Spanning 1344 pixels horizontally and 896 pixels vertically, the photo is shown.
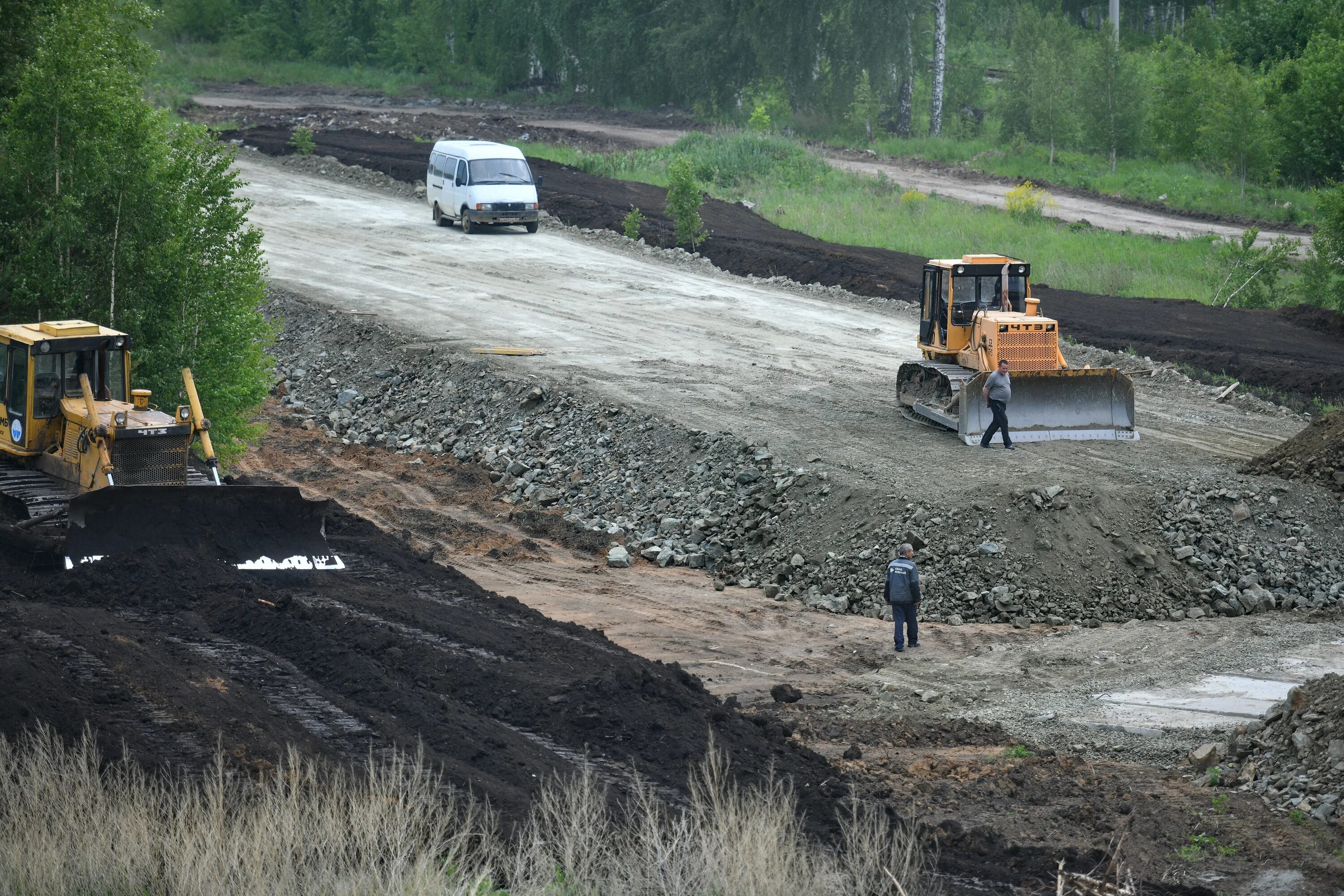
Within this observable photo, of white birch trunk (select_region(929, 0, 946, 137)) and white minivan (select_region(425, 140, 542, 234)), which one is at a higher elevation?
white birch trunk (select_region(929, 0, 946, 137))

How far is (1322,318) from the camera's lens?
27.6 meters

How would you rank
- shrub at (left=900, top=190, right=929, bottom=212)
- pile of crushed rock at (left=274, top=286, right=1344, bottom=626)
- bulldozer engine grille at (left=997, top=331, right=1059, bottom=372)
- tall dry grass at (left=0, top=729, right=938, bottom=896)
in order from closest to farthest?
tall dry grass at (left=0, top=729, right=938, bottom=896)
pile of crushed rock at (left=274, top=286, right=1344, bottom=626)
bulldozer engine grille at (left=997, top=331, right=1059, bottom=372)
shrub at (left=900, top=190, right=929, bottom=212)

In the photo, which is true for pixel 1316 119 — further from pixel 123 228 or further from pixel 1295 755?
pixel 123 228

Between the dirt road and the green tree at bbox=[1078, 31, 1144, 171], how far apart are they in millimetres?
24743

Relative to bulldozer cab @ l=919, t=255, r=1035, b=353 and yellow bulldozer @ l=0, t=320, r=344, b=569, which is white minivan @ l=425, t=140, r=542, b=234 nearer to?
bulldozer cab @ l=919, t=255, r=1035, b=353

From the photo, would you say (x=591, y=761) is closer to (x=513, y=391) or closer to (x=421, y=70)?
(x=513, y=391)

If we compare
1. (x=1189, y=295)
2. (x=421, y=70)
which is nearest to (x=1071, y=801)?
(x=1189, y=295)

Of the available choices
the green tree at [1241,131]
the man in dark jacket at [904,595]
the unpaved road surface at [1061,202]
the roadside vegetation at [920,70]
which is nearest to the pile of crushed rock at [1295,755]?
the man in dark jacket at [904,595]

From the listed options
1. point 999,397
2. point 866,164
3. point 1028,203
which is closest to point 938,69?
point 866,164

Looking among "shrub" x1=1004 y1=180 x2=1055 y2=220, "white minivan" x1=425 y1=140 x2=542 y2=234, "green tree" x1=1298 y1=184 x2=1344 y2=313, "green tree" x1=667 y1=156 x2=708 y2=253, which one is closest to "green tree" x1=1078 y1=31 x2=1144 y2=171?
"shrub" x1=1004 y1=180 x2=1055 y2=220

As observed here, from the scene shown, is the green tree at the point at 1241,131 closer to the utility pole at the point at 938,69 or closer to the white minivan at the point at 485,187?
the utility pole at the point at 938,69

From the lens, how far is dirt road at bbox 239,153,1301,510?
60.7ft

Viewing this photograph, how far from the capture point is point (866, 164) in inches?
2020

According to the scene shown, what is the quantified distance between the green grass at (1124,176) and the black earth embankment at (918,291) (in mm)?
11465
